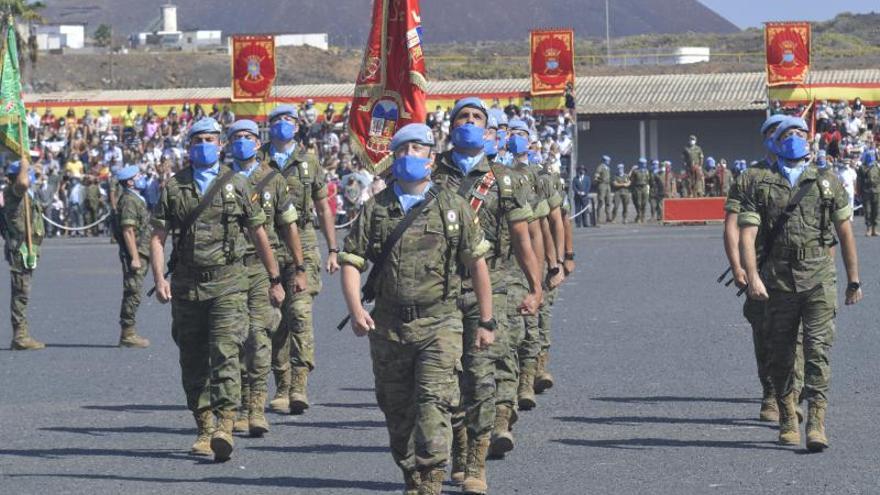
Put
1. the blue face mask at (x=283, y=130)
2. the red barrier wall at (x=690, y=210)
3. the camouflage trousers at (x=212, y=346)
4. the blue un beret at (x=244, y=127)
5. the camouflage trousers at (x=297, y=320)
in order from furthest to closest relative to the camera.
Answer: the red barrier wall at (x=690, y=210) < the blue face mask at (x=283, y=130) < the camouflage trousers at (x=297, y=320) < the blue un beret at (x=244, y=127) < the camouflage trousers at (x=212, y=346)

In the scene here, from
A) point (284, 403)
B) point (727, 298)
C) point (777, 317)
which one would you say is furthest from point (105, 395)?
point (727, 298)

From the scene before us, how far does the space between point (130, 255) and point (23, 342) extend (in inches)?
77.6

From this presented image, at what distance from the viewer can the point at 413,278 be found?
8633mm

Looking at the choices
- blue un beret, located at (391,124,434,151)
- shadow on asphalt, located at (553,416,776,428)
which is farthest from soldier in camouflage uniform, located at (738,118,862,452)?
blue un beret, located at (391,124,434,151)

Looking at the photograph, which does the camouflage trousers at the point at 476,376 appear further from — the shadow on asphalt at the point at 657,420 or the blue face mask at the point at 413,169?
the shadow on asphalt at the point at 657,420

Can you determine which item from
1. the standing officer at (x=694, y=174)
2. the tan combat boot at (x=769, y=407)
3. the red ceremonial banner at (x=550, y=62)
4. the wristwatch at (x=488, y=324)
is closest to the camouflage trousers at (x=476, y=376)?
the wristwatch at (x=488, y=324)

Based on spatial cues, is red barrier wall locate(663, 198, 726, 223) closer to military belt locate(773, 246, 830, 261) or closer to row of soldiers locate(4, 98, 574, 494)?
row of soldiers locate(4, 98, 574, 494)

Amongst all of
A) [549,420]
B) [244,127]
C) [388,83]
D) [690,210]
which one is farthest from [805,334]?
[690,210]

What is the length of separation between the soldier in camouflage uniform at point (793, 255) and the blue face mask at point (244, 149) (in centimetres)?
329

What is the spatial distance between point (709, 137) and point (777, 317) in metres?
48.1

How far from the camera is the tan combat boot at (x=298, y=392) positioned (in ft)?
40.5

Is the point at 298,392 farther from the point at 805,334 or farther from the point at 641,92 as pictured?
the point at 641,92

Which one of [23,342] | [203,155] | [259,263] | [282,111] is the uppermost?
[282,111]

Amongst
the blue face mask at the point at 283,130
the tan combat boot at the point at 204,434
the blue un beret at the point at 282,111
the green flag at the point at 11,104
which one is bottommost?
the tan combat boot at the point at 204,434
